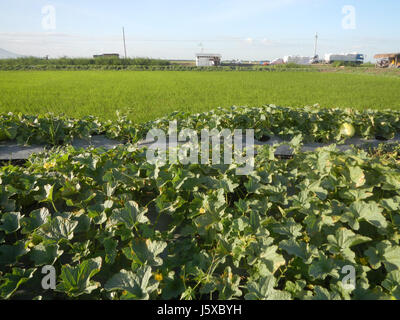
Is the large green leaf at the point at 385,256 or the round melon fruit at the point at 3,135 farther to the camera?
the round melon fruit at the point at 3,135

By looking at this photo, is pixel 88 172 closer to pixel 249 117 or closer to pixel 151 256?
pixel 151 256

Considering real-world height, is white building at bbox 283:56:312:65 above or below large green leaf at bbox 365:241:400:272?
above

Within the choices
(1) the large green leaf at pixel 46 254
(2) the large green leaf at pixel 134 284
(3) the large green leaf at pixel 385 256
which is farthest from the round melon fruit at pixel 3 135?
(3) the large green leaf at pixel 385 256

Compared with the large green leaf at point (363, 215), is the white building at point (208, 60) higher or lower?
higher

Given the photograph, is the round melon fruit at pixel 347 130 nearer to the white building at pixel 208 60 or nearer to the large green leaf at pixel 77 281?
the large green leaf at pixel 77 281

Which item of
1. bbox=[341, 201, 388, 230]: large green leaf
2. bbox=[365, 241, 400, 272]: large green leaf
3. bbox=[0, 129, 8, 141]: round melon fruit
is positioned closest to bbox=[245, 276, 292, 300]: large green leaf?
bbox=[365, 241, 400, 272]: large green leaf

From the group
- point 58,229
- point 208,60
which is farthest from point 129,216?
point 208,60

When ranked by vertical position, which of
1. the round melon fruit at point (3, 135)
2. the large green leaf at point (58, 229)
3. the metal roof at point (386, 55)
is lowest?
the large green leaf at point (58, 229)

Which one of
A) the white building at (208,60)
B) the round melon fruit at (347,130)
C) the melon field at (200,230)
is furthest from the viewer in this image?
the white building at (208,60)

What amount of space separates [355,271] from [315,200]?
0.64m

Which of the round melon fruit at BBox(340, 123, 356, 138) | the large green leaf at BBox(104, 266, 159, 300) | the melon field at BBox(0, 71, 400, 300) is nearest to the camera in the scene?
the large green leaf at BBox(104, 266, 159, 300)

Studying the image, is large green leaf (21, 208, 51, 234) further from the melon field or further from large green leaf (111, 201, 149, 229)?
large green leaf (111, 201, 149, 229)

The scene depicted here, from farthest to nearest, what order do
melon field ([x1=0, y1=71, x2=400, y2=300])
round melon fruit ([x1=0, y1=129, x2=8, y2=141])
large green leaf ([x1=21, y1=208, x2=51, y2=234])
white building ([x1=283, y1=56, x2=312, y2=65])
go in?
1. white building ([x1=283, y1=56, x2=312, y2=65])
2. round melon fruit ([x1=0, y1=129, x2=8, y2=141])
3. large green leaf ([x1=21, y1=208, x2=51, y2=234])
4. melon field ([x1=0, y1=71, x2=400, y2=300])

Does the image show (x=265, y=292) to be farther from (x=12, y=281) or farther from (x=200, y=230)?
(x=12, y=281)
